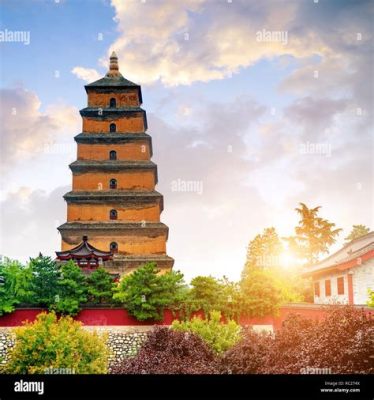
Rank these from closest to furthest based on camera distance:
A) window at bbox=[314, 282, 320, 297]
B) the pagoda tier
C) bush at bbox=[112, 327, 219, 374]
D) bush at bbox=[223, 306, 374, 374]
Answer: bush at bbox=[223, 306, 374, 374], bush at bbox=[112, 327, 219, 374], the pagoda tier, window at bbox=[314, 282, 320, 297]

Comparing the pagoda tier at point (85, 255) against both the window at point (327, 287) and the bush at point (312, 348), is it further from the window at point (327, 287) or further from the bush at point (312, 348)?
the bush at point (312, 348)

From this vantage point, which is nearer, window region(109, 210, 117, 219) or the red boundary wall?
the red boundary wall

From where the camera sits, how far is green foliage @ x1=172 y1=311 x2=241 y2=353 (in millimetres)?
9906

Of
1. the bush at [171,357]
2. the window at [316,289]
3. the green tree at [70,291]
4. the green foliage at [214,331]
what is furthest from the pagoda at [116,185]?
the bush at [171,357]

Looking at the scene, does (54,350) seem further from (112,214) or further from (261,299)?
(112,214)

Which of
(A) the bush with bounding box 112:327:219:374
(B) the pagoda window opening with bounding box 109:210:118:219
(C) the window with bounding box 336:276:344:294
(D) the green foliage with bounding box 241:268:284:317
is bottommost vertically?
(A) the bush with bounding box 112:327:219:374

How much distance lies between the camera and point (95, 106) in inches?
792

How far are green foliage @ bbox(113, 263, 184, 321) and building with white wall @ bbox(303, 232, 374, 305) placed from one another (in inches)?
139

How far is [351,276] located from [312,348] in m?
7.87

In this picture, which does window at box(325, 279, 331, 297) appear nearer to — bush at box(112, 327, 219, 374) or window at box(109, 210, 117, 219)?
window at box(109, 210, 117, 219)

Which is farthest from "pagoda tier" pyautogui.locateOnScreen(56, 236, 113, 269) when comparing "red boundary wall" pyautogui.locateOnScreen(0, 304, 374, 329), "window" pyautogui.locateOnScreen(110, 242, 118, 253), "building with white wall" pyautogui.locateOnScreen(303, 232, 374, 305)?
"building with white wall" pyautogui.locateOnScreen(303, 232, 374, 305)

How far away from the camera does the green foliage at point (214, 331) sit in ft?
32.5
